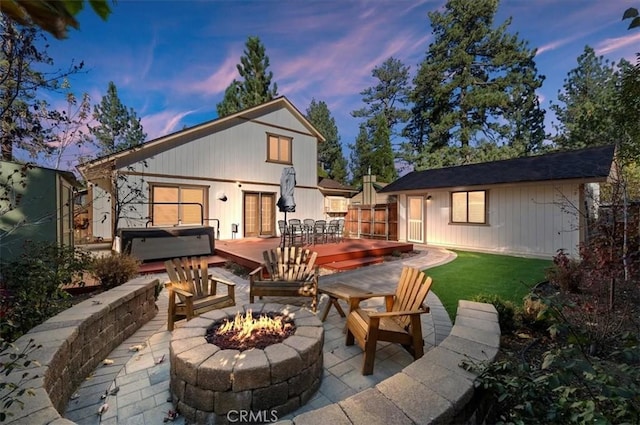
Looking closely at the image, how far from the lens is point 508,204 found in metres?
10.4

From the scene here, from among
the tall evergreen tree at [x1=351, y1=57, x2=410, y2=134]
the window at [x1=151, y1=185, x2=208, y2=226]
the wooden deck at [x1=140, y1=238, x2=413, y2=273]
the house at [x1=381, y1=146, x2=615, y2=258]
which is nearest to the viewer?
the wooden deck at [x1=140, y1=238, x2=413, y2=273]

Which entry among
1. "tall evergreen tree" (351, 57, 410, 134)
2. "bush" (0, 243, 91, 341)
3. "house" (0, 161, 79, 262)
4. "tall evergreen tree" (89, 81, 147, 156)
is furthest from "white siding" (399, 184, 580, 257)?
"tall evergreen tree" (89, 81, 147, 156)

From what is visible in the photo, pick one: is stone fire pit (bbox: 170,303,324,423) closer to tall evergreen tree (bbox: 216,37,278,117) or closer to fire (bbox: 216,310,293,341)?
fire (bbox: 216,310,293,341)

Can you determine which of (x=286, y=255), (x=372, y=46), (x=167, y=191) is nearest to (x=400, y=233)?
(x=372, y=46)

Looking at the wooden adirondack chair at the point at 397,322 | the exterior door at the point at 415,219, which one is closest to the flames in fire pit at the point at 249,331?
the wooden adirondack chair at the point at 397,322

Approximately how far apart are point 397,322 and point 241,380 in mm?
1971

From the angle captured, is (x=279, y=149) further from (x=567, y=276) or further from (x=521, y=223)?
(x=567, y=276)

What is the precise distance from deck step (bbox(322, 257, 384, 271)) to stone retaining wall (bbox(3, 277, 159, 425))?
4.49 metres

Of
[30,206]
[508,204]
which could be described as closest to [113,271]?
[30,206]

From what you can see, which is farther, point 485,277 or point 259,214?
point 259,214

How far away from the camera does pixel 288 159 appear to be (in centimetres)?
1473

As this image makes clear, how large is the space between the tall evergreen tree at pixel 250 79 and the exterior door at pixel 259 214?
1111 centimetres

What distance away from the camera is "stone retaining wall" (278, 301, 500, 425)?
5.78ft

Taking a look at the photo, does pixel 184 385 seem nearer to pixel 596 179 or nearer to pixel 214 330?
pixel 214 330
